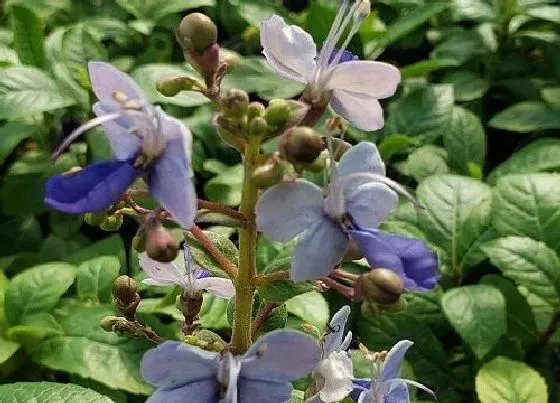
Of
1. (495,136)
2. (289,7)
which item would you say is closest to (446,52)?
(495,136)

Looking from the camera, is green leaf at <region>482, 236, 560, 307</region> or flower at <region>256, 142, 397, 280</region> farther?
green leaf at <region>482, 236, 560, 307</region>

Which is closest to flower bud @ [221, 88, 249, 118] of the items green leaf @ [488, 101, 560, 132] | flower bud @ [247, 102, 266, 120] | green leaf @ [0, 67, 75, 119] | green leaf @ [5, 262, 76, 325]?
flower bud @ [247, 102, 266, 120]

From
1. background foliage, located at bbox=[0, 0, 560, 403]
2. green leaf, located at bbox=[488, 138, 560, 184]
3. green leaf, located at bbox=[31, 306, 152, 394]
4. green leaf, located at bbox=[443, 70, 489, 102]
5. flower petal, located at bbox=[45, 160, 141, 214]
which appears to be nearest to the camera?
flower petal, located at bbox=[45, 160, 141, 214]

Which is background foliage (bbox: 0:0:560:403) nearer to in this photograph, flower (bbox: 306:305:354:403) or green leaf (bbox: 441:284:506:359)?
green leaf (bbox: 441:284:506:359)

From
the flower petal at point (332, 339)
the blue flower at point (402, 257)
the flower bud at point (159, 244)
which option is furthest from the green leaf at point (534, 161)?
the flower bud at point (159, 244)

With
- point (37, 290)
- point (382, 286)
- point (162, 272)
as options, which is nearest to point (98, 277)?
point (37, 290)

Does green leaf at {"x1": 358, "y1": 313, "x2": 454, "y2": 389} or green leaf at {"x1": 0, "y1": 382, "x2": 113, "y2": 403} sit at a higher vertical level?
green leaf at {"x1": 0, "y1": 382, "x2": 113, "y2": 403}

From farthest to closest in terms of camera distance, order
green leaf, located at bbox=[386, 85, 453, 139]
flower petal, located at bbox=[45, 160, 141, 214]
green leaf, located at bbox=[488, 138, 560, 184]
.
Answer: green leaf, located at bbox=[386, 85, 453, 139], green leaf, located at bbox=[488, 138, 560, 184], flower petal, located at bbox=[45, 160, 141, 214]

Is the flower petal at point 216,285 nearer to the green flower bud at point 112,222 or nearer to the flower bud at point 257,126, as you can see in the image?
the green flower bud at point 112,222
